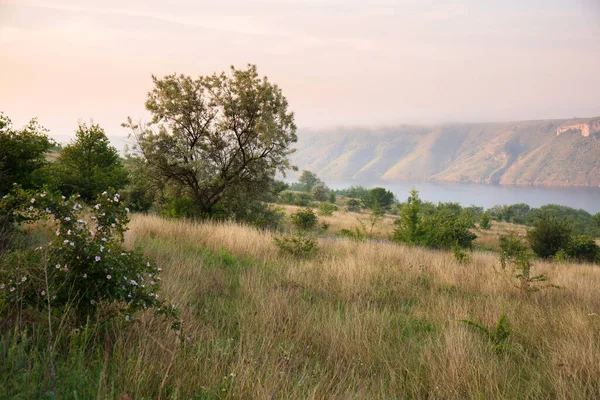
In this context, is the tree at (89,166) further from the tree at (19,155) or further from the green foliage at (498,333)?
the green foliage at (498,333)

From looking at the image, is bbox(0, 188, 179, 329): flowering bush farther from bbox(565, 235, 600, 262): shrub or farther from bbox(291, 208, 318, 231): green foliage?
bbox(565, 235, 600, 262): shrub

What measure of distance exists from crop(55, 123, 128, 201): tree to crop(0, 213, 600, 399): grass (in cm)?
1040

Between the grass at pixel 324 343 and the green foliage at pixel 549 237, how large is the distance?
59.8 feet

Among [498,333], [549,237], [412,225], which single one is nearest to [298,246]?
[498,333]

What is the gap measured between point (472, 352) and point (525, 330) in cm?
151

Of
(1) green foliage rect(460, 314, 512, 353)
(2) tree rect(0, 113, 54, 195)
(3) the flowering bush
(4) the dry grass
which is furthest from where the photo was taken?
(2) tree rect(0, 113, 54, 195)

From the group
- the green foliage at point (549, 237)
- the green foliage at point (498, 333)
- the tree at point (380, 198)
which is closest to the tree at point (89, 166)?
the green foliage at point (498, 333)

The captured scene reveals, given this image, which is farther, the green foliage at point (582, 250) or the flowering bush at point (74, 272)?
the green foliage at point (582, 250)

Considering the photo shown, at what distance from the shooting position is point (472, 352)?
3621 mm

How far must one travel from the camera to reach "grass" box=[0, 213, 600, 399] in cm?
249

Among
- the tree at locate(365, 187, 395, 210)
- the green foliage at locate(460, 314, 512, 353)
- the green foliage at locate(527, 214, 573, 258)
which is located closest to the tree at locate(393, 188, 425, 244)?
the green foliage at locate(460, 314, 512, 353)

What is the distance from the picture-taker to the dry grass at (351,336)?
108 inches

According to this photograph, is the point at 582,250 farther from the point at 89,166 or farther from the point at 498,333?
the point at 89,166

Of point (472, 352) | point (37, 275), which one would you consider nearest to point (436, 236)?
point (472, 352)
